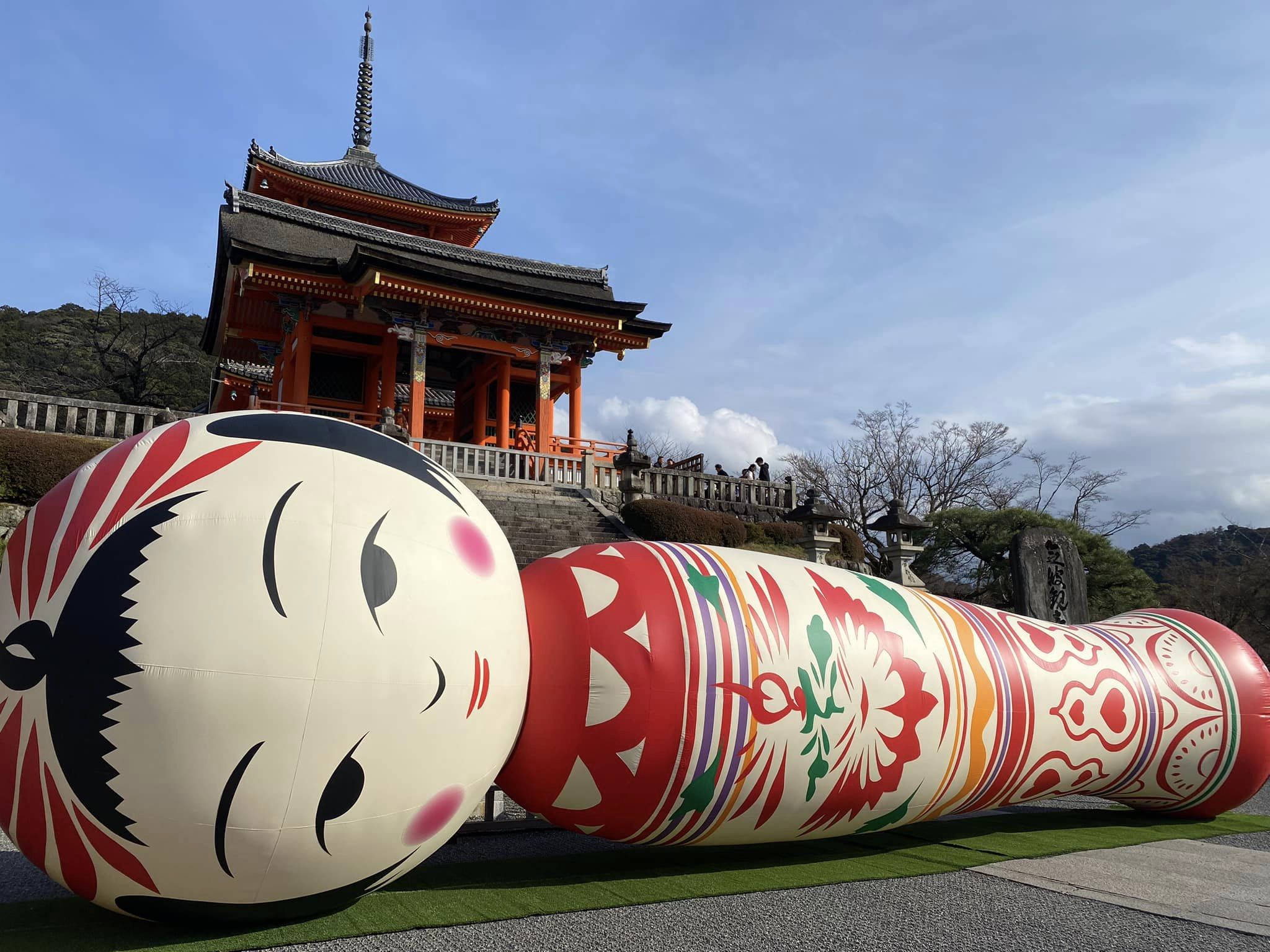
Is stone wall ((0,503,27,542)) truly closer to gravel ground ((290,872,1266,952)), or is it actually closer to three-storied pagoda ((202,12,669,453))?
three-storied pagoda ((202,12,669,453))

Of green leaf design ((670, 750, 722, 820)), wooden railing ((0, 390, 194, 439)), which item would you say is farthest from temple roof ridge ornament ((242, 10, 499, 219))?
green leaf design ((670, 750, 722, 820))

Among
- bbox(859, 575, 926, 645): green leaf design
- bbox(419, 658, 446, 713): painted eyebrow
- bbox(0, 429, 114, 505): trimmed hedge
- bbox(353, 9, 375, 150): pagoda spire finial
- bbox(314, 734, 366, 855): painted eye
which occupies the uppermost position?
bbox(353, 9, 375, 150): pagoda spire finial

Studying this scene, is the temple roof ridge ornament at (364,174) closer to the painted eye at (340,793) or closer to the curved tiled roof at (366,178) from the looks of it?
the curved tiled roof at (366,178)

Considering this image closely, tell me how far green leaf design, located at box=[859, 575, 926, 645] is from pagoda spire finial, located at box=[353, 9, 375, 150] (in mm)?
29774

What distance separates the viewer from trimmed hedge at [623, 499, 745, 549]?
1448 cm

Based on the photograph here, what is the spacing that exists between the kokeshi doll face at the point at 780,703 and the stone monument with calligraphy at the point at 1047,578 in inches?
214

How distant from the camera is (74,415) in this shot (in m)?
12.8

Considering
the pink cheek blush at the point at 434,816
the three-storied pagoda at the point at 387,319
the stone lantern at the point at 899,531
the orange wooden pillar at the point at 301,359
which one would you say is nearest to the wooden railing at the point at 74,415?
the three-storied pagoda at the point at 387,319

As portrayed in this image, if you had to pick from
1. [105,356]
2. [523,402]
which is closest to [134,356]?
[105,356]

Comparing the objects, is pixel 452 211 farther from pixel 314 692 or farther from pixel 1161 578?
pixel 1161 578

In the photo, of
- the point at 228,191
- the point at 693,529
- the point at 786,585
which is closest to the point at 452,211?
the point at 228,191

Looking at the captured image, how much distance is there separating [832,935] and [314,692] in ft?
7.65

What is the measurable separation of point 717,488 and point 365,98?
22551mm

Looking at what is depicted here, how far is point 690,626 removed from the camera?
3838 mm
